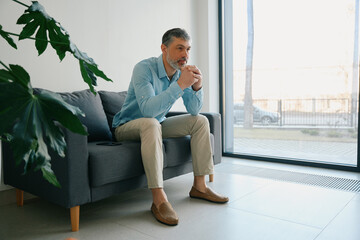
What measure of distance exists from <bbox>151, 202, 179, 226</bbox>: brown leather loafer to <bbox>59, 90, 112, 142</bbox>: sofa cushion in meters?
0.72

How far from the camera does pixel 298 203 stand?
217cm

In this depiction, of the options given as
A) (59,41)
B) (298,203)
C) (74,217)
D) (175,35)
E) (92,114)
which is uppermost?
(175,35)

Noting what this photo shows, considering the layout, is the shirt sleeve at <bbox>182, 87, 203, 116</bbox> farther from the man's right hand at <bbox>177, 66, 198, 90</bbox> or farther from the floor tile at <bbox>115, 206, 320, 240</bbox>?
the floor tile at <bbox>115, 206, 320, 240</bbox>

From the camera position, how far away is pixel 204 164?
7.50 ft

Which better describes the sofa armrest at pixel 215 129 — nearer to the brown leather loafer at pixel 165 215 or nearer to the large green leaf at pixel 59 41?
the brown leather loafer at pixel 165 215

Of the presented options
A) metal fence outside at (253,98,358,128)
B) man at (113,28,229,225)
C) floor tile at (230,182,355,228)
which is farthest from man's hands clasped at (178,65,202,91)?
metal fence outside at (253,98,358,128)

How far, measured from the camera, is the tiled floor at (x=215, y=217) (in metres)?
1.72

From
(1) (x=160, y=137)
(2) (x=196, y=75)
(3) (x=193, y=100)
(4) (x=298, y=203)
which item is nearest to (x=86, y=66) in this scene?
(1) (x=160, y=137)

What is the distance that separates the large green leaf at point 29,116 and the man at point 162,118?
4.01ft

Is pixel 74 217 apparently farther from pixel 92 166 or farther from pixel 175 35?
pixel 175 35

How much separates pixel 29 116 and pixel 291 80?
323cm

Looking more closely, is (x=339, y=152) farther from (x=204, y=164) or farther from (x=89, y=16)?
(x=89, y=16)

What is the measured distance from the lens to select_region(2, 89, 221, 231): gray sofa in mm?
1733

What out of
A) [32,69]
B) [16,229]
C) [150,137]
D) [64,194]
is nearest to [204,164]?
[150,137]
